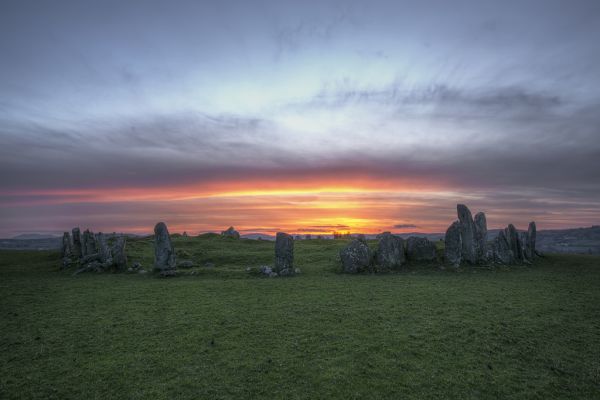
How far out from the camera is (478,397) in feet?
27.5

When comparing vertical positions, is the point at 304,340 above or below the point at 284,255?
below

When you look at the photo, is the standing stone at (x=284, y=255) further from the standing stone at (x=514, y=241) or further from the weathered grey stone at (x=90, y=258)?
the standing stone at (x=514, y=241)

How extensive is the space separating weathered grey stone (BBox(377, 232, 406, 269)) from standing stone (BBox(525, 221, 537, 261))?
1249 cm


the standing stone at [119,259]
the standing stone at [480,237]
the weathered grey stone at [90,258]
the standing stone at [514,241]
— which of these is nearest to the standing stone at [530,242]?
the standing stone at [514,241]

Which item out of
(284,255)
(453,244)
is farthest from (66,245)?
(453,244)

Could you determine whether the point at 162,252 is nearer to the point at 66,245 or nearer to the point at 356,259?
the point at 66,245

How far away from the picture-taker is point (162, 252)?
91.0ft

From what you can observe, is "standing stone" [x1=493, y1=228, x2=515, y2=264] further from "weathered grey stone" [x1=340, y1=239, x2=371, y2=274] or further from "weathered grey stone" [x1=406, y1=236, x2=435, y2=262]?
"weathered grey stone" [x1=340, y1=239, x2=371, y2=274]

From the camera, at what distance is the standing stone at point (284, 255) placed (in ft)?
86.6

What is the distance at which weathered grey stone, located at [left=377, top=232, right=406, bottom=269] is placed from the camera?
27562 mm

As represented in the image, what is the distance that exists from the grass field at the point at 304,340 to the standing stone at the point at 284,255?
12.8ft

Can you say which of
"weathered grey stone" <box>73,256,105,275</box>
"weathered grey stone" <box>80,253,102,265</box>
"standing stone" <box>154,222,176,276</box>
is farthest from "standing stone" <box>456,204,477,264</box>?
"weathered grey stone" <box>80,253,102,265</box>

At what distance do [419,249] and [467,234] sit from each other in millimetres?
4370

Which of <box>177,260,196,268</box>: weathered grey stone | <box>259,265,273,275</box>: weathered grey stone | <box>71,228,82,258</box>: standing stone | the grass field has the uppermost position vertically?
<box>71,228,82,258</box>: standing stone
